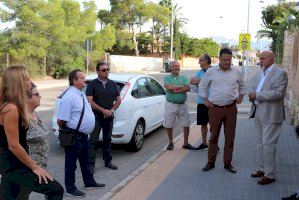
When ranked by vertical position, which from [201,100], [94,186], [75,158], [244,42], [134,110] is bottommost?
[94,186]

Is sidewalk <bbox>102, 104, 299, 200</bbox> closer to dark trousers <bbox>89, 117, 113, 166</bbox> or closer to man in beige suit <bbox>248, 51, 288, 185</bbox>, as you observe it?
man in beige suit <bbox>248, 51, 288, 185</bbox>

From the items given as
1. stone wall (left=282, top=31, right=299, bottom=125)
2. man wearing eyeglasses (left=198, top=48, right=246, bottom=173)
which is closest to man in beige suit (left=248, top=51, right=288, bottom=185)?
man wearing eyeglasses (left=198, top=48, right=246, bottom=173)

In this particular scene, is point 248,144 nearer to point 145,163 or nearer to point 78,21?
point 145,163

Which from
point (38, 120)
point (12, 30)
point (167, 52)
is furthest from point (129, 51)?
point (38, 120)

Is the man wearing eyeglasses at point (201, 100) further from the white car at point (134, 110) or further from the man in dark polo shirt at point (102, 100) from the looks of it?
the man in dark polo shirt at point (102, 100)

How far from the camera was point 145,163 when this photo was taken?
749cm

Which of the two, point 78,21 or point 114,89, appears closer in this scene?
point 114,89

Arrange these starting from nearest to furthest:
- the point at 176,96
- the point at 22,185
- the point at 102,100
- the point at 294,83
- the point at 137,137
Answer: the point at 22,185 → the point at 102,100 → the point at 176,96 → the point at 137,137 → the point at 294,83

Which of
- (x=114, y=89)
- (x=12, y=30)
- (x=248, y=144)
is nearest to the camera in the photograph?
(x=114, y=89)

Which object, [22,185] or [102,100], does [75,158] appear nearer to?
[102,100]

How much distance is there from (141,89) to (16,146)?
5.52m

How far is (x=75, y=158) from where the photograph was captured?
224 inches

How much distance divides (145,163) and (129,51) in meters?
58.7

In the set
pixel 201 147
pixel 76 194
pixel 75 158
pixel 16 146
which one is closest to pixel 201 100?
pixel 201 147
